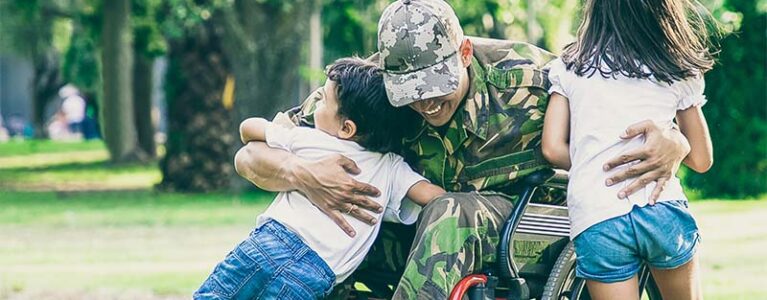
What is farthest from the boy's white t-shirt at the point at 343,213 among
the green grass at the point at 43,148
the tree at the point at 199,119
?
the green grass at the point at 43,148

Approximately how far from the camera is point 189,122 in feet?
67.2

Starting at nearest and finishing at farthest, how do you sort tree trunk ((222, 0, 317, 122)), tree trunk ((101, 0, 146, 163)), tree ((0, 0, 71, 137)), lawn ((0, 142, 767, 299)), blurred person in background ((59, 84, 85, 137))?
lawn ((0, 142, 767, 299)) → tree trunk ((222, 0, 317, 122)) → tree trunk ((101, 0, 146, 163)) → tree ((0, 0, 71, 137)) → blurred person in background ((59, 84, 85, 137))

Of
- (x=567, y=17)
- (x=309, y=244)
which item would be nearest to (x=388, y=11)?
(x=309, y=244)

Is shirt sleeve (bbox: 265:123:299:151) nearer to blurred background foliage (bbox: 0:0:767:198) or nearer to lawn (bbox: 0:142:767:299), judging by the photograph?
lawn (bbox: 0:142:767:299)

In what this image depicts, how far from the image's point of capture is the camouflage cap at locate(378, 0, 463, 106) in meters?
4.73

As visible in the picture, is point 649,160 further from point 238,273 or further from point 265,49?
point 265,49

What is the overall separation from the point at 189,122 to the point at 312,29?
2394mm

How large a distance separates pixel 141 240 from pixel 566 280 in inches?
349

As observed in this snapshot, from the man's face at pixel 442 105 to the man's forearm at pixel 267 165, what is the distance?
1.68 feet

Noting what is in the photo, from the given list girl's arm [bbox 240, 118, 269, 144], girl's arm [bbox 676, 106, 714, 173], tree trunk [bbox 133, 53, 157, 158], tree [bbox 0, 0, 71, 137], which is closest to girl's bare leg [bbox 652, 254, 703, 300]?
girl's arm [bbox 676, 106, 714, 173]

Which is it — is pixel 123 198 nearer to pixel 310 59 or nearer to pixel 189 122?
pixel 189 122

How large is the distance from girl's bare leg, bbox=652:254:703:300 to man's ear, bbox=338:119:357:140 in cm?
108

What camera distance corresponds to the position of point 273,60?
1869 centimetres

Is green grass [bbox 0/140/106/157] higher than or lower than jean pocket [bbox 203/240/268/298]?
lower
